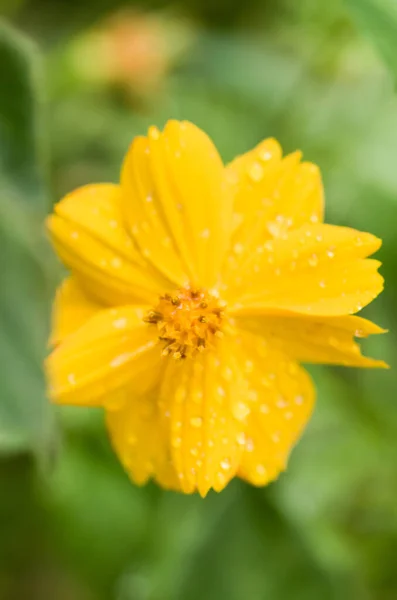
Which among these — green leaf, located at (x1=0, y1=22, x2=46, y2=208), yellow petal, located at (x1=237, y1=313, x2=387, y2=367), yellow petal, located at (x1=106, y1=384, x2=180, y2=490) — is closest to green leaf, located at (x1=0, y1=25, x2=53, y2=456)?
green leaf, located at (x1=0, y1=22, x2=46, y2=208)

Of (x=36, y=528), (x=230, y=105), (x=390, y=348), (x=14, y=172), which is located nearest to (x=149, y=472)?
(x=14, y=172)

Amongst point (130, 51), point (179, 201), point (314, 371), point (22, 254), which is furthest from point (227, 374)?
point (130, 51)

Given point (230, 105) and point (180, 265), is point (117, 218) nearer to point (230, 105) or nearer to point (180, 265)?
point (180, 265)

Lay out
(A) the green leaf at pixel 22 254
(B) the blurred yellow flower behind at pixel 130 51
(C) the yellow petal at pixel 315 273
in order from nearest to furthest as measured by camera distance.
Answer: (C) the yellow petal at pixel 315 273 → (A) the green leaf at pixel 22 254 → (B) the blurred yellow flower behind at pixel 130 51

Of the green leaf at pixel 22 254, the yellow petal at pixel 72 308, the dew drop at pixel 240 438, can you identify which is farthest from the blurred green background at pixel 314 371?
the dew drop at pixel 240 438

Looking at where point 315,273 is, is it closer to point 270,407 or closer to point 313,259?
point 313,259

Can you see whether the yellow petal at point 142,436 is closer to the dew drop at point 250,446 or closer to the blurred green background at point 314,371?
the dew drop at point 250,446

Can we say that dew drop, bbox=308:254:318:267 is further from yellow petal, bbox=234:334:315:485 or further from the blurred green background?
the blurred green background
